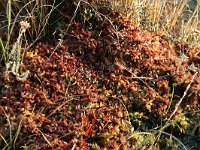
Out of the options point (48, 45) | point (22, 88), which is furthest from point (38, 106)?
point (48, 45)

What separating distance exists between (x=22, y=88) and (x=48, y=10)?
914 millimetres

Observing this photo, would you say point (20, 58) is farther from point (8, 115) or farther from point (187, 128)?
point (187, 128)

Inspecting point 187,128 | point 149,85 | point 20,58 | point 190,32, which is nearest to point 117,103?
point 149,85

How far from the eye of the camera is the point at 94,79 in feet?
10.8

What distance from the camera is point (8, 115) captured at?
9.25 ft

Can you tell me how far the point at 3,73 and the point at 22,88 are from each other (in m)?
0.20

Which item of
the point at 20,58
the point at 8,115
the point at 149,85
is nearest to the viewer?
the point at 8,115

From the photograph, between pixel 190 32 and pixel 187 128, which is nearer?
pixel 187 128

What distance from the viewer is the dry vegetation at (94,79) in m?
2.87

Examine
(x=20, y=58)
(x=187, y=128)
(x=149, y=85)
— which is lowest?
(x=187, y=128)

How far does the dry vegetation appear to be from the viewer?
287cm

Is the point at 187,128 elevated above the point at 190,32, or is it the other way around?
the point at 190,32

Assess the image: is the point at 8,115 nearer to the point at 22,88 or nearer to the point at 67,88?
the point at 22,88

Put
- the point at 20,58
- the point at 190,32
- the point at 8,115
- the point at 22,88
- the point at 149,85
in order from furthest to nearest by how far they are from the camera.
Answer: the point at 190,32, the point at 149,85, the point at 20,58, the point at 22,88, the point at 8,115
